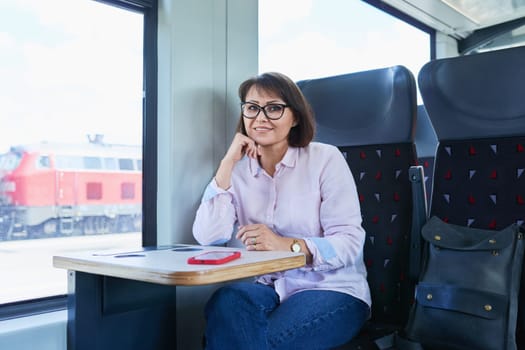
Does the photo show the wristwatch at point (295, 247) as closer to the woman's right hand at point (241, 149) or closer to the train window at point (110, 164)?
the woman's right hand at point (241, 149)

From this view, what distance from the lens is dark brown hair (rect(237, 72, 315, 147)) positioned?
1.53m

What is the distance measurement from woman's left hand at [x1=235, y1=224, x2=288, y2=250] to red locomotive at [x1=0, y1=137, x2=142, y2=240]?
59cm

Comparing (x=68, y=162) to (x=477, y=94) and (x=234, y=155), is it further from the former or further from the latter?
(x=477, y=94)

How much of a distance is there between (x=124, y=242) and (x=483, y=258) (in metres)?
1.16

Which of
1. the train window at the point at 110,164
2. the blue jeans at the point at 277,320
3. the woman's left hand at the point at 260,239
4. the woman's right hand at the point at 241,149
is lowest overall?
the blue jeans at the point at 277,320

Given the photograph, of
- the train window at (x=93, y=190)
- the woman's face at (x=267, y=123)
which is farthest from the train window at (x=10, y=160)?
the woman's face at (x=267, y=123)

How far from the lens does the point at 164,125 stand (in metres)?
1.71

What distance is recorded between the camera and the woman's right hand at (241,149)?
1565 mm

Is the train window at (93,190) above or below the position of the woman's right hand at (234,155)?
below

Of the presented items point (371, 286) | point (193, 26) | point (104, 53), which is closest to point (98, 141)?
point (104, 53)

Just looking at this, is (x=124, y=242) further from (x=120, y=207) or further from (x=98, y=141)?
(x=98, y=141)

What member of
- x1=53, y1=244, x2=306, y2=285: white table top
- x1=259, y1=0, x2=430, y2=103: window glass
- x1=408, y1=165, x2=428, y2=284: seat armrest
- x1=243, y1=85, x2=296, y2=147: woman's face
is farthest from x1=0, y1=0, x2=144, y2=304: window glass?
x1=408, y1=165, x2=428, y2=284: seat armrest

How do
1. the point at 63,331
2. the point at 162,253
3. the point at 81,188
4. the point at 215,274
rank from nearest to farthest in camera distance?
the point at 215,274, the point at 162,253, the point at 63,331, the point at 81,188

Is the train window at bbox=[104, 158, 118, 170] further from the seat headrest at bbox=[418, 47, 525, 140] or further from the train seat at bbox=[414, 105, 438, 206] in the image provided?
the train seat at bbox=[414, 105, 438, 206]
